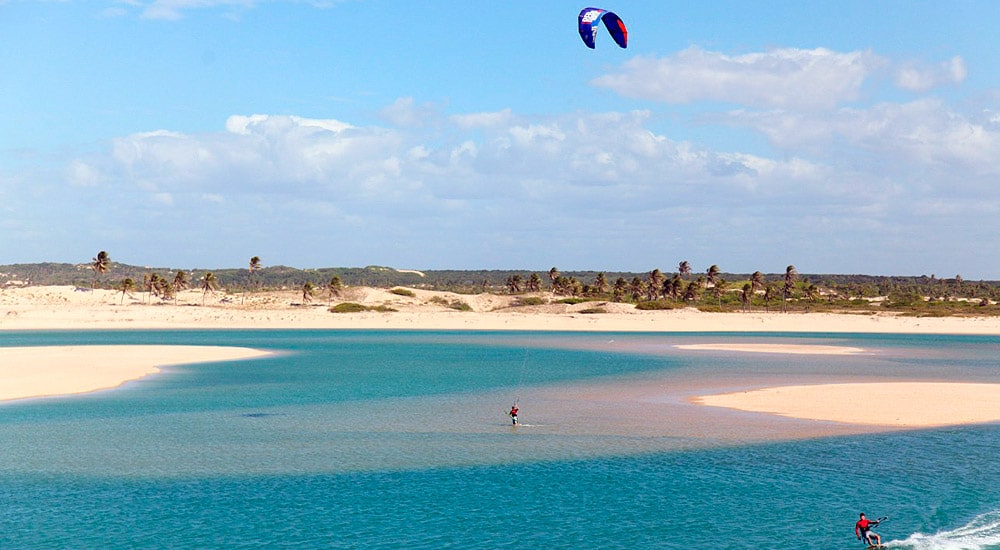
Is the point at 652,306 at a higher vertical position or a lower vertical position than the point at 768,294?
lower

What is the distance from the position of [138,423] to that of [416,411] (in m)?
12.4

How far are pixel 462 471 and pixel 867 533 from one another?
1289 cm

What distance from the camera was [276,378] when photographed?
192 ft

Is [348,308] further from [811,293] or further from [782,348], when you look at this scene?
[811,293]

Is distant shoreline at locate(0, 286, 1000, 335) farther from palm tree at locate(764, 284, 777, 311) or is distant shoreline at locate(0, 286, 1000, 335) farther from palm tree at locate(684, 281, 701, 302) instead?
palm tree at locate(764, 284, 777, 311)

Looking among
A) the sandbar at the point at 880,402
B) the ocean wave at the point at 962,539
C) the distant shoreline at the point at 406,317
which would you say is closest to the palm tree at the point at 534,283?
the distant shoreline at the point at 406,317

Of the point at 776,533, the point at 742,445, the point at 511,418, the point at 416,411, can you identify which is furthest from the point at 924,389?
the point at 776,533

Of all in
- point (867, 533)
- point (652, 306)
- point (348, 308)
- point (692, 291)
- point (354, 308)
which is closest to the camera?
point (867, 533)

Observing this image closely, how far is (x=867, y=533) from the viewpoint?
2112 cm

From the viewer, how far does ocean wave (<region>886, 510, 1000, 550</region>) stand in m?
21.4

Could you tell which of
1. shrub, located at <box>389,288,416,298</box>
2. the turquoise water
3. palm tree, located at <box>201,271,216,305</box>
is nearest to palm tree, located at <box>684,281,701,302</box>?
shrub, located at <box>389,288,416,298</box>

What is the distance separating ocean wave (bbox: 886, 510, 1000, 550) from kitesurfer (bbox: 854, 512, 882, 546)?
0.66 metres

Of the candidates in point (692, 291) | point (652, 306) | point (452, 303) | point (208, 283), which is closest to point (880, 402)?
point (652, 306)

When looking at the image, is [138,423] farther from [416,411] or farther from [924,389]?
[924,389]
